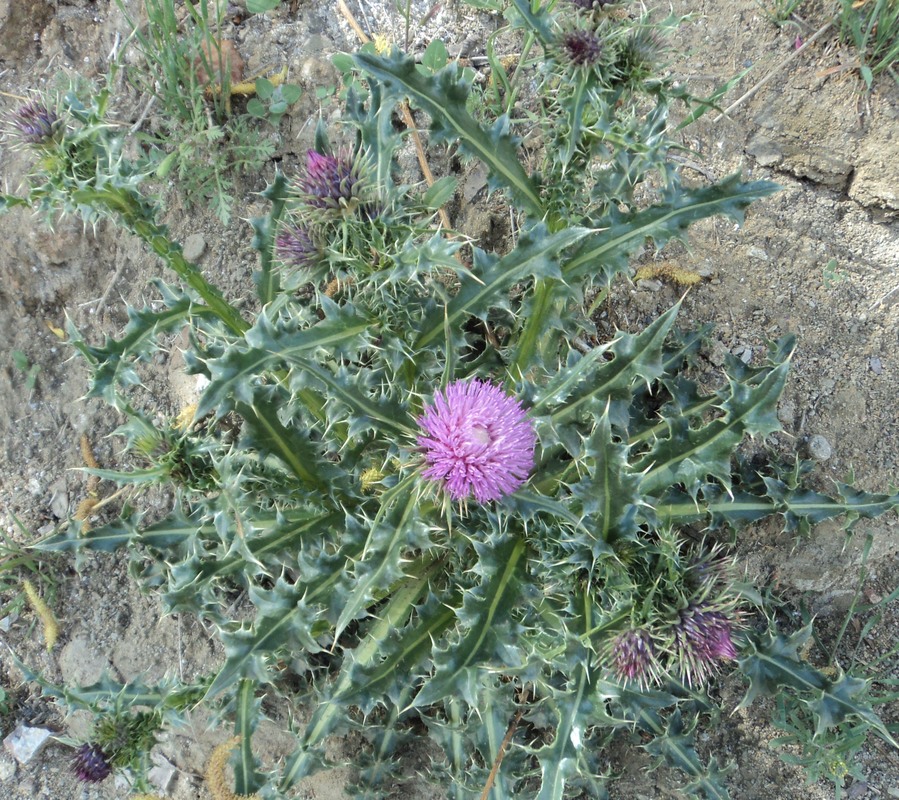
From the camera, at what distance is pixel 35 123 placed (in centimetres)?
219

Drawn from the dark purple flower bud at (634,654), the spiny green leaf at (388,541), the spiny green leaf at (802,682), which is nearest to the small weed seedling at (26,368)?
the spiny green leaf at (388,541)

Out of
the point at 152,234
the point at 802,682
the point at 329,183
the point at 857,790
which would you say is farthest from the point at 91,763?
the point at 857,790

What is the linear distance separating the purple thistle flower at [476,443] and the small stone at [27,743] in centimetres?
247

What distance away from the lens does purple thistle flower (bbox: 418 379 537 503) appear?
7.36 ft

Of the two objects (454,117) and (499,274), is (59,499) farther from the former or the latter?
(454,117)

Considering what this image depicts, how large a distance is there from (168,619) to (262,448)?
1.29 metres

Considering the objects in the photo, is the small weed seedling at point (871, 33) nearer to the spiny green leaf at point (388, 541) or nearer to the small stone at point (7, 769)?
the spiny green leaf at point (388, 541)

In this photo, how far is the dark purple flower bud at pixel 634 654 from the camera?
6.88 feet

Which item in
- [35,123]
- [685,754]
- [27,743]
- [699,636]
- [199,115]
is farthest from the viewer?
[199,115]

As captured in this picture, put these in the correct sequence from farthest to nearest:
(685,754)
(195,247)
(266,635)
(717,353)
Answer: (195,247) < (717,353) < (685,754) < (266,635)

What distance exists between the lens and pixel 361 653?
252cm

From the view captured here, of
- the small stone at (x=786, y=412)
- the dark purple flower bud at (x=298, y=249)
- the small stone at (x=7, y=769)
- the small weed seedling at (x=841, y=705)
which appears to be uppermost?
the dark purple flower bud at (x=298, y=249)

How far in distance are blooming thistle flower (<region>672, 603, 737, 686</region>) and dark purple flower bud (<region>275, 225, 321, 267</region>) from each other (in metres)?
1.55

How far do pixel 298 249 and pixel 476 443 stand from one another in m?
0.83
